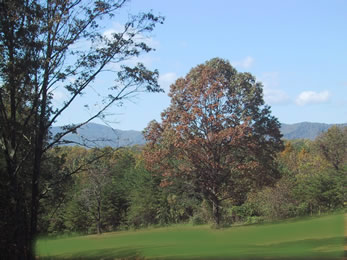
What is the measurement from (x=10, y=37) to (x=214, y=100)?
554 inches

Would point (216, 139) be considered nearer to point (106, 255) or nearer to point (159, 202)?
point (106, 255)

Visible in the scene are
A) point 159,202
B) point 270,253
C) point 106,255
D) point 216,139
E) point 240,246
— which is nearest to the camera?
point 270,253

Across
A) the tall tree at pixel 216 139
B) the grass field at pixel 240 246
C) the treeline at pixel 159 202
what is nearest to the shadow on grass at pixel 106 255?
the grass field at pixel 240 246

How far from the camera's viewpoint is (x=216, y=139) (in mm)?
21422

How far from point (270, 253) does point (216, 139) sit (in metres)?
9.29

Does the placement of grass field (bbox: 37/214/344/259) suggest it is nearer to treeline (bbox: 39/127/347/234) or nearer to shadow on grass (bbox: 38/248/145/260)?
shadow on grass (bbox: 38/248/145/260)

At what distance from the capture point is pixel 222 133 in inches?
818

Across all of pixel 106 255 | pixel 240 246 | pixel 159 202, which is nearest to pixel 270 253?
pixel 240 246

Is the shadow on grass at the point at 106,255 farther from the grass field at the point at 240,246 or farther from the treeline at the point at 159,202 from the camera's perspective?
the treeline at the point at 159,202

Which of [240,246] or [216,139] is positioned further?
[216,139]

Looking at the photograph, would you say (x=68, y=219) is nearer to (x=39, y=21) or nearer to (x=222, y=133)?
(x=222, y=133)

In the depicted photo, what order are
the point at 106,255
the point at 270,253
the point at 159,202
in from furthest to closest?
the point at 159,202
the point at 106,255
the point at 270,253

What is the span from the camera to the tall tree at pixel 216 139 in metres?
21.7

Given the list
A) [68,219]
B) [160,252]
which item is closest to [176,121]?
[160,252]
